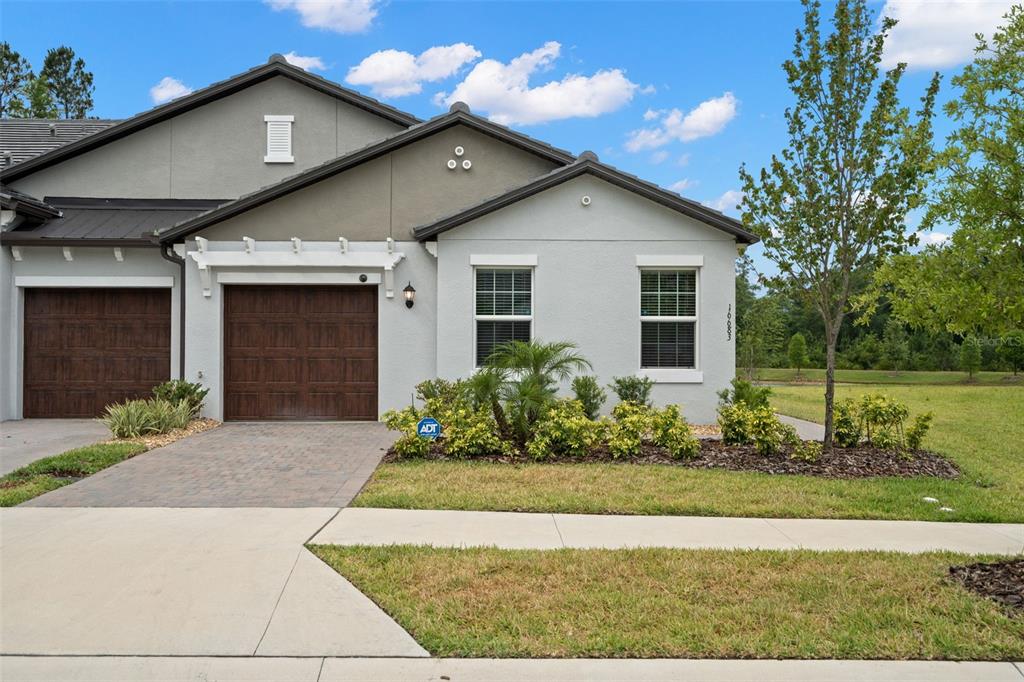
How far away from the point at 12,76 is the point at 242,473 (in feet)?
134

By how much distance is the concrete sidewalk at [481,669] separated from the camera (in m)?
3.84

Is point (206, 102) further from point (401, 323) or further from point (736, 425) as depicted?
point (736, 425)

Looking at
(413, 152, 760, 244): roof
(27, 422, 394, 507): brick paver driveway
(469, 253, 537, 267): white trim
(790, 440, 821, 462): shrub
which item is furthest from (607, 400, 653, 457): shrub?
(413, 152, 760, 244): roof

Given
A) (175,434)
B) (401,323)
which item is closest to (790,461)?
(401,323)

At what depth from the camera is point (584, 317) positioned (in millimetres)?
13258

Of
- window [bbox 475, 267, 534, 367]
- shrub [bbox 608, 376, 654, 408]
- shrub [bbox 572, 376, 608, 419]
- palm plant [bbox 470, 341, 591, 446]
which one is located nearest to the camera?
palm plant [bbox 470, 341, 591, 446]

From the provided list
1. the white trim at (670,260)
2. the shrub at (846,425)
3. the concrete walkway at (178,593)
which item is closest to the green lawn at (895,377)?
the white trim at (670,260)

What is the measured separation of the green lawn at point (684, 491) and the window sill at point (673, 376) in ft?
13.2

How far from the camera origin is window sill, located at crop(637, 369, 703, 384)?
1322 centimetres

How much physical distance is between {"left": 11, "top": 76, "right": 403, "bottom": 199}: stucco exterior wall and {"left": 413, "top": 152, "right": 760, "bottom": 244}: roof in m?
4.58

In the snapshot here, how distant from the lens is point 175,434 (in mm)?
11875

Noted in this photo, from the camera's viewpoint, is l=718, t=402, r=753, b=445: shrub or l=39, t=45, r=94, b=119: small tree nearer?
l=718, t=402, r=753, b=445: shrub

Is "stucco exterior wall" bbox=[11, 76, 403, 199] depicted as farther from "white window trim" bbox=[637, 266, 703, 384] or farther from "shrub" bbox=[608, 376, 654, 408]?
"shrub" bbox=[608, 376, 654, 408]

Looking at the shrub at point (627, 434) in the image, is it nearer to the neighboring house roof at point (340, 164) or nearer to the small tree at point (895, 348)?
the neighboring house roof at point (340, 164)
